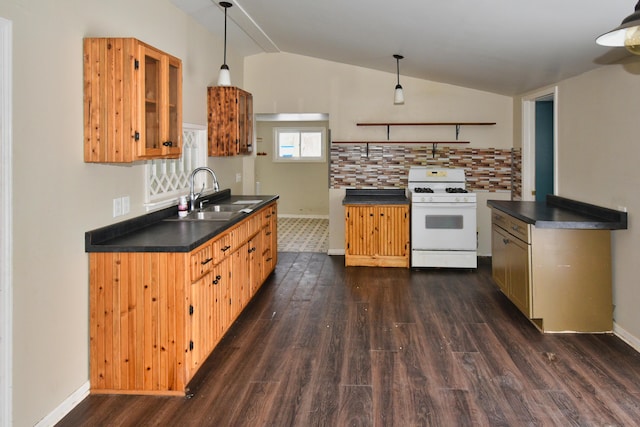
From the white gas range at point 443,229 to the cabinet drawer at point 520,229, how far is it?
1.48 metres

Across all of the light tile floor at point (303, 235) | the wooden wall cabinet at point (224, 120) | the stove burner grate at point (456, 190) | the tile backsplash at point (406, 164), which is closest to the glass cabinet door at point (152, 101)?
the wooden wall cabinet at point (224, 120)

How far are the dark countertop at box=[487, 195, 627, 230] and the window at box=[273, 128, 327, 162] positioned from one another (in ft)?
20.7

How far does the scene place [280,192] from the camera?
430 inches

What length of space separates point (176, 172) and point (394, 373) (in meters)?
2.53

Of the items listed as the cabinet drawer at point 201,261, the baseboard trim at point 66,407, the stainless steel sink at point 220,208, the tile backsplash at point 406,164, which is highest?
the tile backsplash at point 406,164

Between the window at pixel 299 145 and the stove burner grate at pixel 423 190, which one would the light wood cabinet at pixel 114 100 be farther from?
the window at pixel 299 145

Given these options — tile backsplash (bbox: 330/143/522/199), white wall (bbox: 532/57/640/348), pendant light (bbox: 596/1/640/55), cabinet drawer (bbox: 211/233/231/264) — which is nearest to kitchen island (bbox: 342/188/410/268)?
tile backsplash (bbox: 330/143/522/199)

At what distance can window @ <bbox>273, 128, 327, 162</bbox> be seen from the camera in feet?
35.0

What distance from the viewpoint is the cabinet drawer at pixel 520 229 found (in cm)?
376

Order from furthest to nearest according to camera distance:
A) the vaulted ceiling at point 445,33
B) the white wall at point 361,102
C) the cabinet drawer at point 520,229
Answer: the white wall at point 361,102 < the cabinet drawer at point 520,229 < the vaulted ceiling at point 445,33

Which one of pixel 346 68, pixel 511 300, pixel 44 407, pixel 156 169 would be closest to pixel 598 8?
pixel 511 300

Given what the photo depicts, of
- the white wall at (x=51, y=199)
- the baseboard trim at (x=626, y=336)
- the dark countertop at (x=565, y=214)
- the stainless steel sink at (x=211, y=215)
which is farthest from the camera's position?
the stainless steel sink at (x=211, y=215)

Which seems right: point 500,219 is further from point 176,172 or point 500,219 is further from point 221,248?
point 176,172

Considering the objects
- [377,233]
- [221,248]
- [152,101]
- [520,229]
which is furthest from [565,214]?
[152,101]
